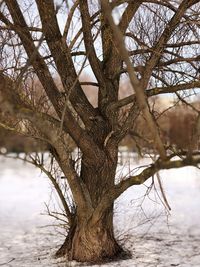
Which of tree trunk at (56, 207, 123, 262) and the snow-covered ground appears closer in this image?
tree trunk at (56, 207, 123, 262)

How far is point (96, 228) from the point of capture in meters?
6.78

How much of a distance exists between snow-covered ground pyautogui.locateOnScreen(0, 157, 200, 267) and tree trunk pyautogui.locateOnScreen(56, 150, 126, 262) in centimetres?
25

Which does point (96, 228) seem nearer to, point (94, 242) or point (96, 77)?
point (94, 242)

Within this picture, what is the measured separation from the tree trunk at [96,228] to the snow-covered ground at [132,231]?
0.25 metres

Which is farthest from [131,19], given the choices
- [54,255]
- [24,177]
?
[24,177]

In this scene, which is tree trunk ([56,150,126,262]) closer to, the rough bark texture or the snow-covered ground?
the rough bark texture

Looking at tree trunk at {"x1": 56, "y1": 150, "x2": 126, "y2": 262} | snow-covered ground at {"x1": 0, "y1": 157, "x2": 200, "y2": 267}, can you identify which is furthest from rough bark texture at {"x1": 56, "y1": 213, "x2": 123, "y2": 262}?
snow-covered ground at {"x1": 0, "y1": 157, "x2": 200, "y2": 267}

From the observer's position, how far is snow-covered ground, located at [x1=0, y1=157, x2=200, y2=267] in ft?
22.9

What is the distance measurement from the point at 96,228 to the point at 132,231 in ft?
8.22

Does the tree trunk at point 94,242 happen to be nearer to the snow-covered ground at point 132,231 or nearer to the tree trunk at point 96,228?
the tree trunk at point 96,228

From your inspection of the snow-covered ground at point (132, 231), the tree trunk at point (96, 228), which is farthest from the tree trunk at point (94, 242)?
the snow-covered ground at point (132, 231)

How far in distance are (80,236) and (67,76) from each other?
8.00 ft

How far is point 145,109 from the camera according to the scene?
12.8 feet

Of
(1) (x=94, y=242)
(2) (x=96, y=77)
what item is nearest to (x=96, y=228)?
(1) (x=94, y=242)
